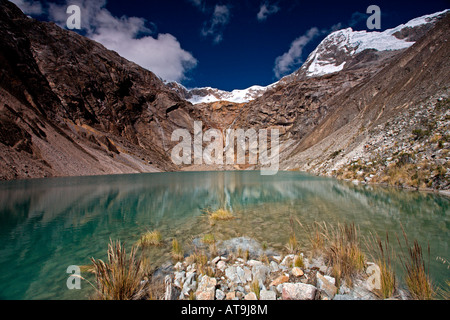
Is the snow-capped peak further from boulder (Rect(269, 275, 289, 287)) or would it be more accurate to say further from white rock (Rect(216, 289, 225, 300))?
white rock (Rect(216, 289, 225, 300))

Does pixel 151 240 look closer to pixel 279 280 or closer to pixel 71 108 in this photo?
pixel 279 280

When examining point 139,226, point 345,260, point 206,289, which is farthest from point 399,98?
point 206,289

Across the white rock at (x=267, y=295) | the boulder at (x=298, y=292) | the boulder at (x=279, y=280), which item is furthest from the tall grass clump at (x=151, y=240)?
the boulder at (x=298, y=292)

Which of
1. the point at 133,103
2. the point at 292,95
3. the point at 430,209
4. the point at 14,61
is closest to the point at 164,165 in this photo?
the point at 133,103

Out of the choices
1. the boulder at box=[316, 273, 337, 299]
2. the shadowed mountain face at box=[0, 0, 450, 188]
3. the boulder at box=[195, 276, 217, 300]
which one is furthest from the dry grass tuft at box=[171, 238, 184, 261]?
the shadowed mountain face at box=[0, 0, 450, 188]

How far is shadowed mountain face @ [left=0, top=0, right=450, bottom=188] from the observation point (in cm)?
3188

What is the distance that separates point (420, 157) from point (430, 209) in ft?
25.9

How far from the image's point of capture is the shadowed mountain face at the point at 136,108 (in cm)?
3188

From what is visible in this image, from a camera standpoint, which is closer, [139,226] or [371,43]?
[139,226]

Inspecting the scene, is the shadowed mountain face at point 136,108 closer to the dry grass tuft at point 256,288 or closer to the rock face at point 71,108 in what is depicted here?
the rock face at point 71,108

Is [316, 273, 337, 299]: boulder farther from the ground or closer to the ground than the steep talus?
closer to the ground

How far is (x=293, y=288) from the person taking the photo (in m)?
3.61

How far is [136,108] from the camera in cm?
9119

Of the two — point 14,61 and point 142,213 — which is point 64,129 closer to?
point 14,61
